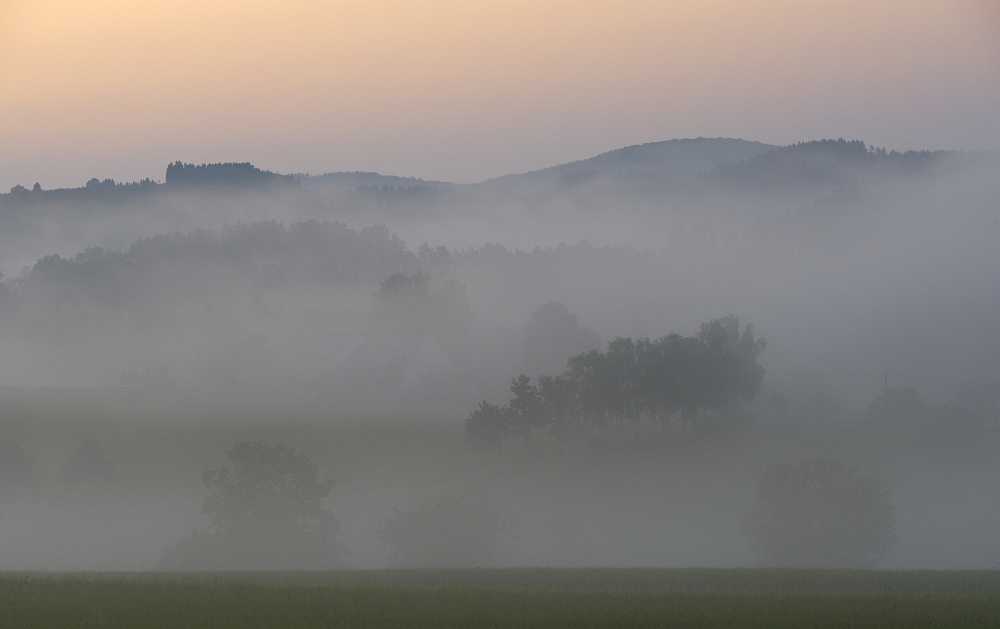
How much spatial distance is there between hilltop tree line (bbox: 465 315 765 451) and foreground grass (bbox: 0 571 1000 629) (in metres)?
81.6

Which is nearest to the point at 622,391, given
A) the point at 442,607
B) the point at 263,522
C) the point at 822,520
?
the point at 822,520

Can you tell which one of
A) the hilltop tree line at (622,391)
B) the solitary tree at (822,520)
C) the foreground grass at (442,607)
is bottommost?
the foreground grass at (442,607)

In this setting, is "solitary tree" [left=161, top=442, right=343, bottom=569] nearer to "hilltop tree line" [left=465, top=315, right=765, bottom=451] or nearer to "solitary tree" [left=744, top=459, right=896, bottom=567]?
"solitary tree" [left=744, top=459, right=896, bottom=567]

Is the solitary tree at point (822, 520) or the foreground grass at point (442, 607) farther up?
the solitary tree at point (822, 520)

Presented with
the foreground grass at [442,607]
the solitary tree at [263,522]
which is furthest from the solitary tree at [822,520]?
the foreground grass at [442,607]

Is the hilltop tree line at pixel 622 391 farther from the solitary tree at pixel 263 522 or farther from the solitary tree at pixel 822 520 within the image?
the solitary tree at pixel 822 520

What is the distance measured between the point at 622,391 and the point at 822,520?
162 ft

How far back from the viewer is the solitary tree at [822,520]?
77.2 m

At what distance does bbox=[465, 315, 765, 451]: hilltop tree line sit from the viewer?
393 ft

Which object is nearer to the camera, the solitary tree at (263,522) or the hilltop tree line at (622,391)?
the solitary tree at (263,522)

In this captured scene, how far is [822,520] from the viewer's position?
7831cm

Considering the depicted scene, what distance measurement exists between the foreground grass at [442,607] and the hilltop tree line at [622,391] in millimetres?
81643

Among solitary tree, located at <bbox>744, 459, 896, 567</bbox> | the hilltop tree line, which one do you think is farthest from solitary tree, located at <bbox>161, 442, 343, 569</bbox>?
the hilltop tree line

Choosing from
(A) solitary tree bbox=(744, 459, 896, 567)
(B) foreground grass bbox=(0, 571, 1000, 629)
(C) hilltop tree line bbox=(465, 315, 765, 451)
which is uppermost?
(C) hilltop tree line bbox=(465, 315, 765, 451)
